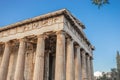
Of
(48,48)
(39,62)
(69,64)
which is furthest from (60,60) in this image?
(48,48)

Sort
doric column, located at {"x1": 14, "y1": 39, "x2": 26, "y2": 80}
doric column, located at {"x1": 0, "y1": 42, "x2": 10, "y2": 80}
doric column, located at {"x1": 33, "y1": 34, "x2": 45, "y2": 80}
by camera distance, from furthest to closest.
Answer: doric column, located at {"x1": 0, "y1": 42, "x2": 10, "y2": 80}
doric column, located at {"x1": 14, "y1": 39, "x2": 26, "y2": 80}
doric column, located at {"x1": 33, "y1": 34, "x2": 45, "y2": 80}

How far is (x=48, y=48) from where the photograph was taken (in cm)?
2706

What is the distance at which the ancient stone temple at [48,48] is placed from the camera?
66.0 ft

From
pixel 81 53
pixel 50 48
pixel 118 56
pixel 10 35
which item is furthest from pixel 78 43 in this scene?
pixel 118 56

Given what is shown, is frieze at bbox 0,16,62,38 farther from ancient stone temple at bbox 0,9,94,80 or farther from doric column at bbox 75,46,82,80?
doric column at bbox 75,46,82,80

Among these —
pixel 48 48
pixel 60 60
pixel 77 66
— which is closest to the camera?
pixel 60 60

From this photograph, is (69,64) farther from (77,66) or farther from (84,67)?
(84,67)

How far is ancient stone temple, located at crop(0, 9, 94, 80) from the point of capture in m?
20.1

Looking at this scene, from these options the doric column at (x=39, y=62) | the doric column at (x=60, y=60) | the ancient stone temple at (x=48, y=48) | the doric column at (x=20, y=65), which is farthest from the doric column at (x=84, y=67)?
the doric column at (x=20, y=65)

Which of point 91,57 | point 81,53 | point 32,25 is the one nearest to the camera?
point 32,25

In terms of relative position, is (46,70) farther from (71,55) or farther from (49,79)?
(71,55)

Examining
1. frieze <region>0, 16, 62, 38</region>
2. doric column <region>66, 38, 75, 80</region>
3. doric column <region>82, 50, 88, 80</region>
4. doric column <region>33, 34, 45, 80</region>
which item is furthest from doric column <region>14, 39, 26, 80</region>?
doric column <region>82, 50, 88, 80</region>

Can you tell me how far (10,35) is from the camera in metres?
24.8

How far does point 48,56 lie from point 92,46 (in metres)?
8.13
